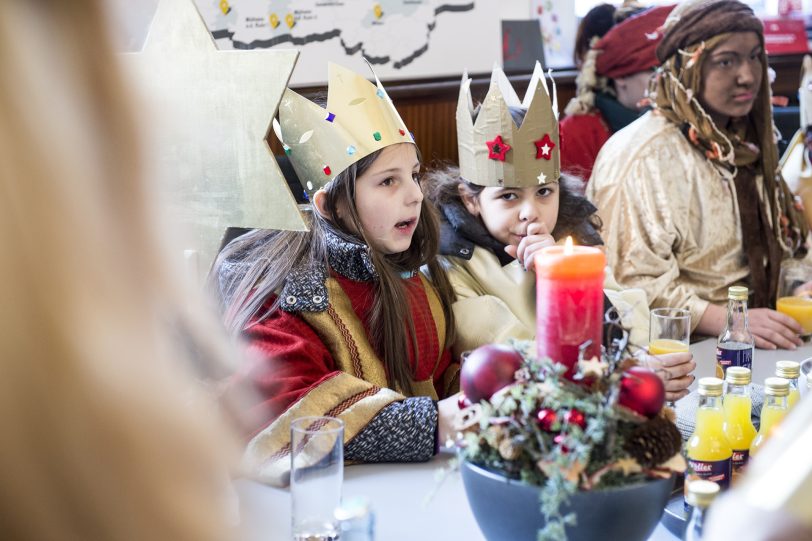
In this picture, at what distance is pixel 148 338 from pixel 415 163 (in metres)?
1.52

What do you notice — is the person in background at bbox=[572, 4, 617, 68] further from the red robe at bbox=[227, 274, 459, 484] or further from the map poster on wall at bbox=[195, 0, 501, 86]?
the red robe at bbox=[227, 274, 459, 484]

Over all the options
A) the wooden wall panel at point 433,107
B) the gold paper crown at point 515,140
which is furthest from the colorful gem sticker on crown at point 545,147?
the wooden wall panel at point 433,107

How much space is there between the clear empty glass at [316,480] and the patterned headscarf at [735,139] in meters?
1.96

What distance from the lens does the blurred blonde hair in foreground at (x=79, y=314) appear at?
469 millimetres

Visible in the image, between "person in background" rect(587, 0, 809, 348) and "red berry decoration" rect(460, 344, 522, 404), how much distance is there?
1694 mm

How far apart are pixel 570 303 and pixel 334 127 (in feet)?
2.97

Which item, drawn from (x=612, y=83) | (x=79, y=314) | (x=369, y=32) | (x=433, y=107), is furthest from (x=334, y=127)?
(x=612, y=83)

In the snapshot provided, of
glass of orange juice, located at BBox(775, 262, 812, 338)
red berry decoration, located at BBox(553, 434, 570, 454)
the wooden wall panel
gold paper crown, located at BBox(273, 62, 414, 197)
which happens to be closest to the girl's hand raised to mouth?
gold paper crown, located at BBox(273, 62, 414, 197)

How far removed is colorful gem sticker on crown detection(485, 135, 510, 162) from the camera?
2174 millimetres

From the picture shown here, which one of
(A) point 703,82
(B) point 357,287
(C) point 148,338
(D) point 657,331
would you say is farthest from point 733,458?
(A) point 703,82

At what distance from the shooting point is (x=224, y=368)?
42.9 inches

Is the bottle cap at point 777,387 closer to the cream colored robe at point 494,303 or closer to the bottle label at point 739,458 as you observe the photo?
the bottle label at point 739,458

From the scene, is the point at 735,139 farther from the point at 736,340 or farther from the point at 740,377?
the point at 740,377

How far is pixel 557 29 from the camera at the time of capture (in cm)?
457
